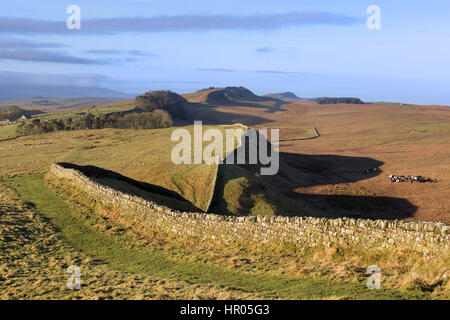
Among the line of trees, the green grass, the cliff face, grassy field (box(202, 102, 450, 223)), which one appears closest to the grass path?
grassy field (box(202, 102, 450, 223))

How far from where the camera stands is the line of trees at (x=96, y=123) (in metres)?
82.3

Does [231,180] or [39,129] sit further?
[39,129]

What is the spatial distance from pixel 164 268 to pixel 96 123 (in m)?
82.1

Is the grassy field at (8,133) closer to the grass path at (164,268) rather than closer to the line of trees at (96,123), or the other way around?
the line of trees at (96,123)

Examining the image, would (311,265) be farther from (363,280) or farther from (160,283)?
(160,283)

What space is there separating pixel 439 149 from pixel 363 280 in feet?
240

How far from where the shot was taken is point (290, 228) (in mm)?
14625

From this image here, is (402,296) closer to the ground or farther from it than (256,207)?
farther from it

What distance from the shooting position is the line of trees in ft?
270

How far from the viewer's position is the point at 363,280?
10711mm

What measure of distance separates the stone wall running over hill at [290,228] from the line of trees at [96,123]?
69.5 m

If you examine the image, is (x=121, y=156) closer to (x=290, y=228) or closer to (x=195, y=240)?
(x=195, y=240)

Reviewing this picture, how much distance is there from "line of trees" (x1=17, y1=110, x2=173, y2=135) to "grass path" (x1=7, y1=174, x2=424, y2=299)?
64.0 meters

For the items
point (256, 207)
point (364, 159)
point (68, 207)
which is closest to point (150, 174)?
point (256, 207)
